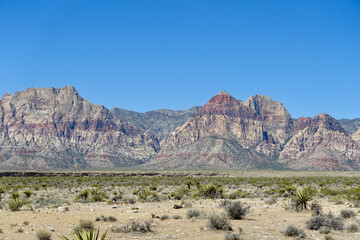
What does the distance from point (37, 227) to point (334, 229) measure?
14.4 meters

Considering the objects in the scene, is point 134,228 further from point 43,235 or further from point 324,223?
point 324,223

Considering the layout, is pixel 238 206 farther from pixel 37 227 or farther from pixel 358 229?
pixel 37 227

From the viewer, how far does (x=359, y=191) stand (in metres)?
29.9

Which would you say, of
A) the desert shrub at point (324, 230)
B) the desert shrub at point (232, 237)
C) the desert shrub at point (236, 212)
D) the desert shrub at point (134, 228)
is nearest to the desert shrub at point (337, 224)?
the desert shrub at point (324, 230)

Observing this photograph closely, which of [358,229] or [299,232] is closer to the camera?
[299,232]

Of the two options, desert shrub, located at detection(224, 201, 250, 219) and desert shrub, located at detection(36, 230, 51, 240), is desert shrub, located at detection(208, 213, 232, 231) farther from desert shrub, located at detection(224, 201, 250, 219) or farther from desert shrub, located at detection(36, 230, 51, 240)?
desert shrub, located at detection(36, 230, 51, 240)

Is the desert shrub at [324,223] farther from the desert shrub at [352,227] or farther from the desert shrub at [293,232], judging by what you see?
the desert shrub at [293,232]

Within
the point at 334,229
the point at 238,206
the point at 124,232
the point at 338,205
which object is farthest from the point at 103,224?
the point at 338,205

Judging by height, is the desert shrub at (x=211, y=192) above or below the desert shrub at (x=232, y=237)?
above

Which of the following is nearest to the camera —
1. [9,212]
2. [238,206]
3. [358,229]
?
[358,229]

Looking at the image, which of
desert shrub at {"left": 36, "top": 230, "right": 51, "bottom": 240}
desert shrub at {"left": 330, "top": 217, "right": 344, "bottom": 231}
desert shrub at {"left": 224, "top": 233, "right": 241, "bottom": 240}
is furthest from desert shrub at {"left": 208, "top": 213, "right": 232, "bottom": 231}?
desert shrub at {"left": 36, "top": 230, "right": 51, "bottom": 240}

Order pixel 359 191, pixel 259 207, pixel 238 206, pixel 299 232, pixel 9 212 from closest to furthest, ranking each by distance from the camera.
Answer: pixel 299 232 < pixel 238 206 < pixel 9 212 < pixel 259 207 < pixel 359 191

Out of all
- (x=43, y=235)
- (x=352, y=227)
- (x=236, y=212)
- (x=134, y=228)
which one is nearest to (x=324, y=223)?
(x=352, y=227)

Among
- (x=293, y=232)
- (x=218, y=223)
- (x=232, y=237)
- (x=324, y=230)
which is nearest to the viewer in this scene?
(x=232, y=237)
